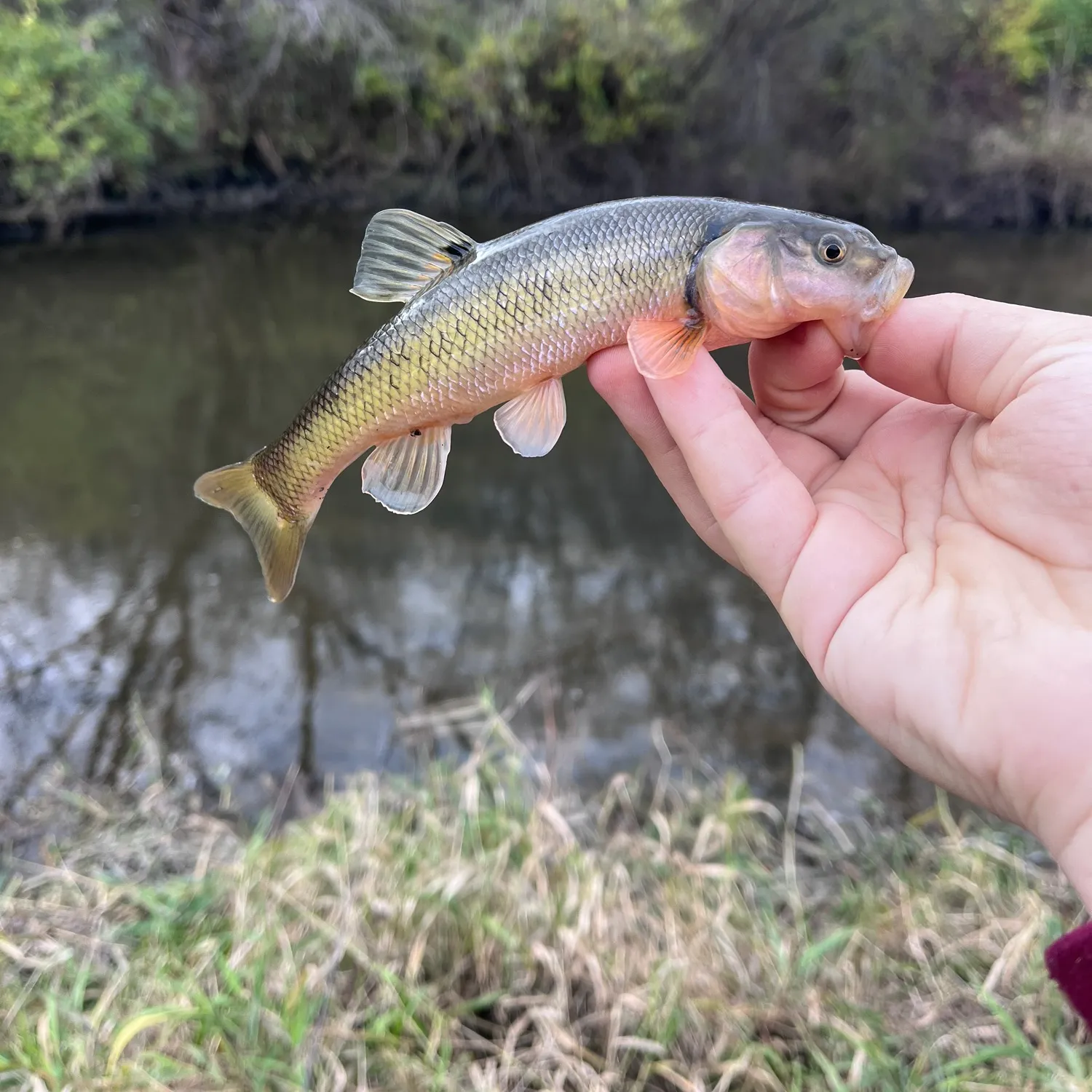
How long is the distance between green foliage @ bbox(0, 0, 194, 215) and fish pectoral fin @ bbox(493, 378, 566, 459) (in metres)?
17.9

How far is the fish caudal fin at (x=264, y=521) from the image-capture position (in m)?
2.54

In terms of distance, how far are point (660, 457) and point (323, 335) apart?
13.2 meters

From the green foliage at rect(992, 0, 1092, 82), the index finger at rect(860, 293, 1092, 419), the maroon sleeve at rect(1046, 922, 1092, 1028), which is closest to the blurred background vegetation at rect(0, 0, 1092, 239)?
the green foliage at rect(992, 0, 1092, 82)

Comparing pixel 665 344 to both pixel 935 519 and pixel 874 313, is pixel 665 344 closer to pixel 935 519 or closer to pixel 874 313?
pixel 874 313

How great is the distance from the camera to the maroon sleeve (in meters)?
1.69

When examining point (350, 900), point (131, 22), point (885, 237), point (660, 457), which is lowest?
point (885, 237)

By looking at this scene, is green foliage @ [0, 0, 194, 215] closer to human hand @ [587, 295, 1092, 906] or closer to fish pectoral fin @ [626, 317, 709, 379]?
fish pectoral fin @ [626, 317, 709, 379]

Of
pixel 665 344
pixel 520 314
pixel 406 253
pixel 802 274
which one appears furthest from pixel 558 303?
pixel 802 274

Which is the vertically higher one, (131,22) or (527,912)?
(131,22)

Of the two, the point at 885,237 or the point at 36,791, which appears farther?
the point at 885,237

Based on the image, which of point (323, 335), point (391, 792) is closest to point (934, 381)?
point (391, 792)

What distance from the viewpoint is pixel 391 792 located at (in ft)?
14.9

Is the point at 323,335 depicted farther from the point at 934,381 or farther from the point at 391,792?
the point at 934,381

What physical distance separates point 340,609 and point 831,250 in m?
6.05
